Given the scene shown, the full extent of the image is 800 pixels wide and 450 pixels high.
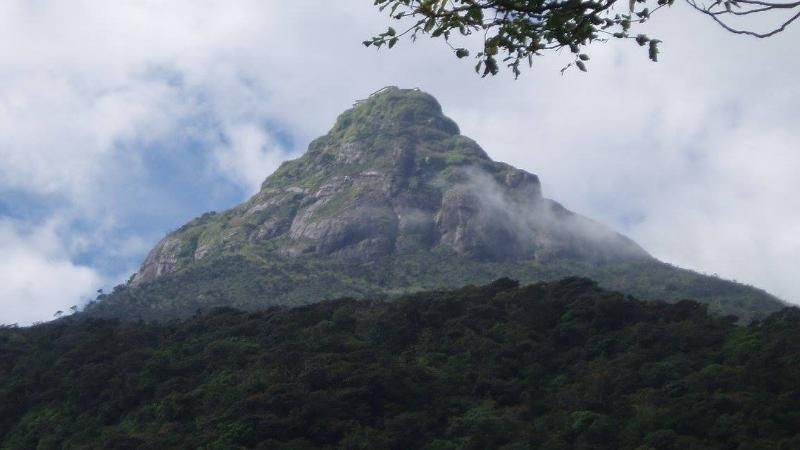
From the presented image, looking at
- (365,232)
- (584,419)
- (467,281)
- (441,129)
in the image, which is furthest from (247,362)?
(441,129)

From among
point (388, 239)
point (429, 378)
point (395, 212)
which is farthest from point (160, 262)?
point (429, 378)

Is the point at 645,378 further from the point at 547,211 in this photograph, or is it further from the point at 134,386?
the point at 547,211

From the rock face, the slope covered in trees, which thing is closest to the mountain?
the rock face

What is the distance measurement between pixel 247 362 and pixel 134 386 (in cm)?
480

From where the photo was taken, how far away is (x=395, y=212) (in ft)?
394

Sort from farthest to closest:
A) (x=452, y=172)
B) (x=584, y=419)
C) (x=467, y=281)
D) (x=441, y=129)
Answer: (x=441, y=129) < (x=452, y=172) < (x=467, y=281) < (x=584, y=419)

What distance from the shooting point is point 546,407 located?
41.6 metres

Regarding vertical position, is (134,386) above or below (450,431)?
above

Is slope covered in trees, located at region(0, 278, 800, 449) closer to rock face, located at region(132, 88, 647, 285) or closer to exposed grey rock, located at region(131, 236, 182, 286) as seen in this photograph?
rock face, located at region(132, 88, 647, 285)

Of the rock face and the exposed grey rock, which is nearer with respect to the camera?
the rock face

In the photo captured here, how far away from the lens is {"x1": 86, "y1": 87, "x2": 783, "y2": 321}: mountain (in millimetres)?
101125

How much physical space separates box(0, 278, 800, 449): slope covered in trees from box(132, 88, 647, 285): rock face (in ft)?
185

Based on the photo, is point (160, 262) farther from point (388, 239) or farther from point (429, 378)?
point (429, 378)

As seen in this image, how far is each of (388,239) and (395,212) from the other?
16.8ft
